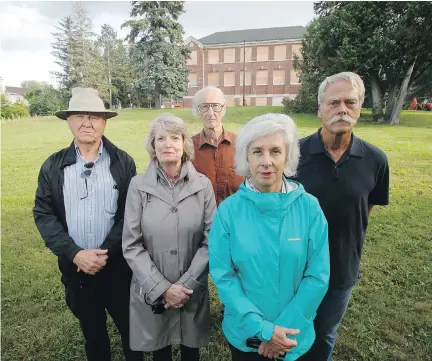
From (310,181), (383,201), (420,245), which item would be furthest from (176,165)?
(420,245)

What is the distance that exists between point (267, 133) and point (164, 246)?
1.11 m

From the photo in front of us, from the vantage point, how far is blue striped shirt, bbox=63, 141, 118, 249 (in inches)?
100

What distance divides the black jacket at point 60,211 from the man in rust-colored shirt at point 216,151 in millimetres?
810

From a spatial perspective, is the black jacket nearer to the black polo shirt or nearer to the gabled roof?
the black polo shirt

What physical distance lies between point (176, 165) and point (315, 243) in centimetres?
113

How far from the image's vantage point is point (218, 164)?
3.16 meters

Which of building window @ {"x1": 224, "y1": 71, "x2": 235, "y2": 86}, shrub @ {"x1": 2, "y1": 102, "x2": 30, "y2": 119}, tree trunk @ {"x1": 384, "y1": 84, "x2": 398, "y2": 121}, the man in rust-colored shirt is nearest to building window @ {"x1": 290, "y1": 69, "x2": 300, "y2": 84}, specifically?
building window @ {"x1": 224, "y1": 71, "x2": 235, "y2": 86}

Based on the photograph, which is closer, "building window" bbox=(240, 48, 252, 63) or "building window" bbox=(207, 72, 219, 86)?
"building window" bbox=(240, 48, 252, 63)

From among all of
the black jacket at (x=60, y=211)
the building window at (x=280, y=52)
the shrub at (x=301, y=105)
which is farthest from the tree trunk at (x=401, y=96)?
the building window at (x=280, y=52)

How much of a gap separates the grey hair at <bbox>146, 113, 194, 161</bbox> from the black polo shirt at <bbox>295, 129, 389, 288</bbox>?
87cm

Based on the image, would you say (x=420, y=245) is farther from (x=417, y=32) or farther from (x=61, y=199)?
(x=417, y=32)

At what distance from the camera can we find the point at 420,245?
17.6 feet

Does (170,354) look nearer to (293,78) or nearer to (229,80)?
(293,78)

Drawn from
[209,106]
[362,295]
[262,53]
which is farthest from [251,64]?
[209,106]
